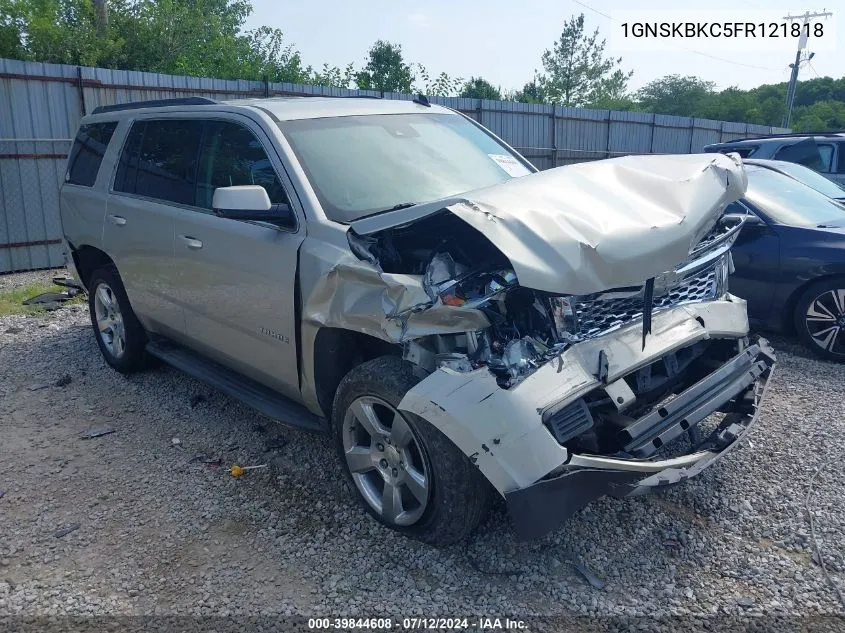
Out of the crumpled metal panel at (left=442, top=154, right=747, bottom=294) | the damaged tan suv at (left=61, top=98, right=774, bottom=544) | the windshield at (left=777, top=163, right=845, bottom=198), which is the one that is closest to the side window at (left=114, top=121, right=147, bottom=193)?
the damaged tan suv at (left=61, top=98, right=774, bottom=544)

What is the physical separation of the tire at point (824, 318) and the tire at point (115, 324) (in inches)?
205

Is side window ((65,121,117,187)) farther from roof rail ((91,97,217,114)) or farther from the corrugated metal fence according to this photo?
the corrugated metal fence

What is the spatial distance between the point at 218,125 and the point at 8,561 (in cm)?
255

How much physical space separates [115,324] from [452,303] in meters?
3.61

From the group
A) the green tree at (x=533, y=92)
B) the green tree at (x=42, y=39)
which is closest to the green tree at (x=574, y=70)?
the green tree at (x=533, y=92)

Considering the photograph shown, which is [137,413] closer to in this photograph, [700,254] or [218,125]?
[218,125]

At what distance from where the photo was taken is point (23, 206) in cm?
944

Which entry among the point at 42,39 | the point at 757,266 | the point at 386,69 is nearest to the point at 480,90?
the point at 386,69

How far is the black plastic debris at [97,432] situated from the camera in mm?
4453

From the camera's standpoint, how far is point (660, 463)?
2.77 meters

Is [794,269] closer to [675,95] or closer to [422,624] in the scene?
[422,624]

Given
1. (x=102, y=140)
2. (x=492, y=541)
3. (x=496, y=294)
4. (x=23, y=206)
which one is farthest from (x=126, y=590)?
(x=23, y=206)

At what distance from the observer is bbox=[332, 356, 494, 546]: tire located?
282 centimetres

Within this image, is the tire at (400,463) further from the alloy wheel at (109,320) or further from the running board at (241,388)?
the alloy wheel at (109,320)
